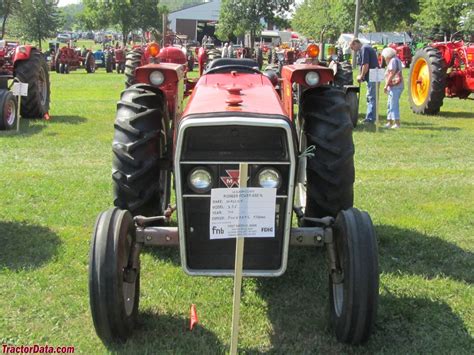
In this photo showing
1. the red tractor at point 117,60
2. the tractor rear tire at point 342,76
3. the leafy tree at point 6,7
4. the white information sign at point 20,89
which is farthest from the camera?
the leafy tree at point 6,7

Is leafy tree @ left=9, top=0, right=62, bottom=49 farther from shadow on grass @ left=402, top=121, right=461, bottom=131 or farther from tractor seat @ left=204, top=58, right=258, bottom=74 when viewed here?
tractor seat @ left=204, top=58, right=258, bottom=74

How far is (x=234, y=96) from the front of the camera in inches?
141

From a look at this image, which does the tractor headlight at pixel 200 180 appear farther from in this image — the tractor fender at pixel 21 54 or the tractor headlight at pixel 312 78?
the tractor fender at pixel 21 54

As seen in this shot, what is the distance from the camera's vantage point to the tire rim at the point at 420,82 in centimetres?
1323

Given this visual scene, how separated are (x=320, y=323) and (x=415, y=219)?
7.75ft

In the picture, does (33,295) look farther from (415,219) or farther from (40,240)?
(415,219)

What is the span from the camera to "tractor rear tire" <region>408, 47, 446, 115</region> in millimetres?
12406

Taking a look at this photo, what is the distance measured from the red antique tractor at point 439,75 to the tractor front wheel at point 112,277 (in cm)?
1036

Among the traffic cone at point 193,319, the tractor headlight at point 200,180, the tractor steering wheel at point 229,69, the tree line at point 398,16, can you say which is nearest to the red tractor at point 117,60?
the tree line at point 398,16

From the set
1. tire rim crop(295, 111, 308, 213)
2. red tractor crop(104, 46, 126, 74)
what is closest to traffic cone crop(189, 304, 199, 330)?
tire rim crop(295, 111, 308, 213)

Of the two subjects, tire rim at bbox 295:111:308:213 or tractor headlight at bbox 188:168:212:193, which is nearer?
tractor headlight at bbox 188:168:212:193

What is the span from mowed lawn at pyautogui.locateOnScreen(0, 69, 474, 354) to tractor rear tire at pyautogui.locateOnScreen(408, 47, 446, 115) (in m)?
4.95

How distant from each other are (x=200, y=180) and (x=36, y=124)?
8.76m

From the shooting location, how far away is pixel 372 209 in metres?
6.07
